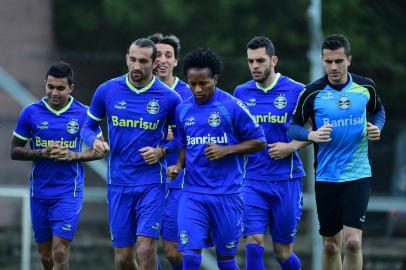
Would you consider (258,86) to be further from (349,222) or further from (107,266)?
(107,266)

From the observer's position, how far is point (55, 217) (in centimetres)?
1404

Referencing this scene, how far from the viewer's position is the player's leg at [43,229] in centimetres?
1417

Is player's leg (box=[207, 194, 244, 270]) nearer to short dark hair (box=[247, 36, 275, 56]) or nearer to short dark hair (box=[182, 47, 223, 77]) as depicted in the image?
short dark hair (box=[182, 47, 223, 77])

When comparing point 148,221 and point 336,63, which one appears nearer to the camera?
point 148,221

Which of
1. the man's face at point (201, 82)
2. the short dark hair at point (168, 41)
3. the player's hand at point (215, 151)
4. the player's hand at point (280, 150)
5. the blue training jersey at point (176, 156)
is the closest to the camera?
the player's hand at point (215, 151)

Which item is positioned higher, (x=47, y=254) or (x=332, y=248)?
(x=332, y=248)

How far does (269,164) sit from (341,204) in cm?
103

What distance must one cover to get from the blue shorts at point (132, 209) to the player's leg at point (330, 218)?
172cm

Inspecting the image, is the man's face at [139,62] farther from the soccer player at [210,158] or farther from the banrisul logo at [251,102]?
the banrisul logo at [251,102]

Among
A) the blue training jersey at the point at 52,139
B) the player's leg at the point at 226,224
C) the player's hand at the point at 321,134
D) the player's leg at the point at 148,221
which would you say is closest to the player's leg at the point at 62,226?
the blue training jersey at the point at 52,139

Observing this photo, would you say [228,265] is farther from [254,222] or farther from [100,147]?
[100,147]

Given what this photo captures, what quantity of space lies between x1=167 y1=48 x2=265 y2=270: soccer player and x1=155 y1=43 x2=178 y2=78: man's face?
1.66 m

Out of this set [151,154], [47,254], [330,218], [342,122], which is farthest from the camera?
[47,254]

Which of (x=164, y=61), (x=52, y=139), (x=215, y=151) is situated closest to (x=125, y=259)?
(x=215, y=151)
